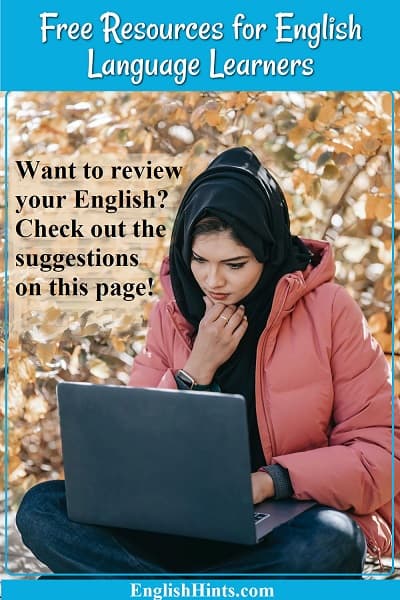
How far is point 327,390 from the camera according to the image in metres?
3.11

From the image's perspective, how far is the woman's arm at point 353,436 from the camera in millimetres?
2947

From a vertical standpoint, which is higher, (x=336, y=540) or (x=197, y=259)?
(x=197, y=259)

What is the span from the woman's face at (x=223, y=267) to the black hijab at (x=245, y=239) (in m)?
0.02

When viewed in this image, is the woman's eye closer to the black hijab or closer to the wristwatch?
the black hijab

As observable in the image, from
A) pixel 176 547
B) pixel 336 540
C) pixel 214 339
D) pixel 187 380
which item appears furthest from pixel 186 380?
pixel 336 540

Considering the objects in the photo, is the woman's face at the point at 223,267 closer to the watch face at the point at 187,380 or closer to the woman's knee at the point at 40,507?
the watch face at the point at 187,380

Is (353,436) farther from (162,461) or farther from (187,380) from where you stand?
(162,461)

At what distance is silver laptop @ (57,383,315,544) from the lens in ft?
8.69

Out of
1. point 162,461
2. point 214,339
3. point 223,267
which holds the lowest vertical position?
point 162,461

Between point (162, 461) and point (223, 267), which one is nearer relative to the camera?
point (162, 461)

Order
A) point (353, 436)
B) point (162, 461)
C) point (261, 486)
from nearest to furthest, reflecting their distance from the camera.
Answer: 1. point (162, 461)
2. point (261, 486)
3. point (353, 436)

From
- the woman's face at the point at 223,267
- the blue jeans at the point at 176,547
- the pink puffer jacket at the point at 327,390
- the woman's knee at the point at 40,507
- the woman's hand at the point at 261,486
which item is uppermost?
the woman's face at the point at 223,267

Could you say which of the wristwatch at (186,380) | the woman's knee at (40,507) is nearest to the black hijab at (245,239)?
the wristwatch at (186,380)

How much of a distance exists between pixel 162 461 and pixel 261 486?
351 millimetres
